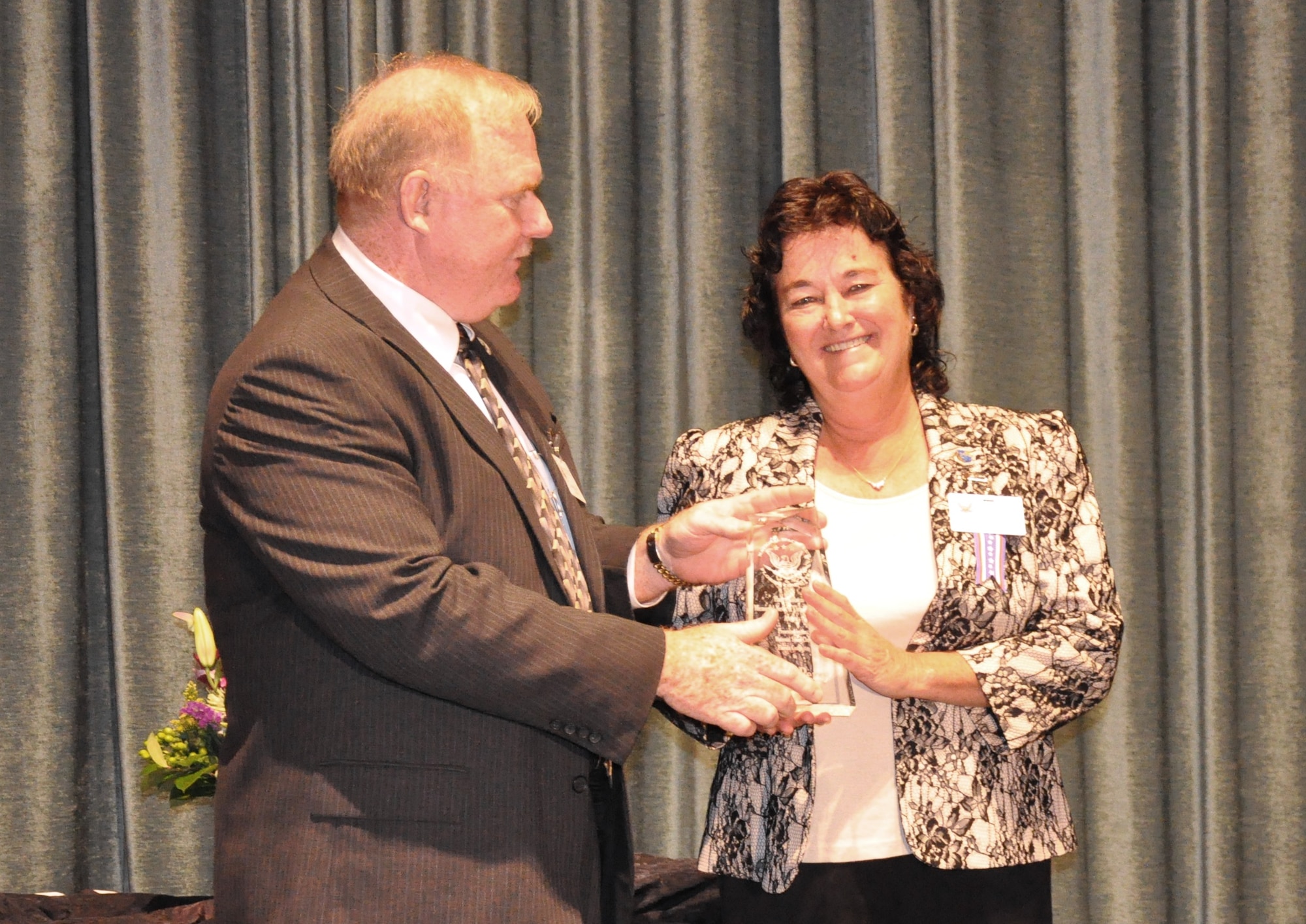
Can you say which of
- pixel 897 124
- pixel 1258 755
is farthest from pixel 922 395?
pixel 1258 755

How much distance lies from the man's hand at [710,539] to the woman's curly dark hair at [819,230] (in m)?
0.57

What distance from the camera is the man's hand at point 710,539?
206 centimetres

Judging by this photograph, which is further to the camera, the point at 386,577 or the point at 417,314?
the point at 417,314

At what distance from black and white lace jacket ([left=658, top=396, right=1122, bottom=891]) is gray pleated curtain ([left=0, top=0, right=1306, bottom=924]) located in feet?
3.28

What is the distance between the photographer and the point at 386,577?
1529 millimetres

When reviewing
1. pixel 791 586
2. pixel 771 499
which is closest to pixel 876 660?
pixel 791 586

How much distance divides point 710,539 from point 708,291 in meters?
1.42

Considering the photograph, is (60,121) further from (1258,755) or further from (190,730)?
(1258,755)

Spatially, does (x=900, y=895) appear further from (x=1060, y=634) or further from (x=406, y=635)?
(x=406, y=635)

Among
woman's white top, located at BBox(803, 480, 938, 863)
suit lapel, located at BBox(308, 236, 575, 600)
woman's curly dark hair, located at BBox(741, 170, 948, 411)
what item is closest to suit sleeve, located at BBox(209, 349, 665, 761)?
suit lapel, located at BBox(308, 236, 575, 600)

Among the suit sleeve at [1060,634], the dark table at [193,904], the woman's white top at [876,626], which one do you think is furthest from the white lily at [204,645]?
the suit sleeve at [1060,634]

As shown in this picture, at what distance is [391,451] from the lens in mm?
1624

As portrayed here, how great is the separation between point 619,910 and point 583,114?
2.22 m

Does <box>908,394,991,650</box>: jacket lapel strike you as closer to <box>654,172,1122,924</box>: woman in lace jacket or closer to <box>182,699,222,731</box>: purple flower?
<box>654,172,1122,924</box>: woman in lace jacket
